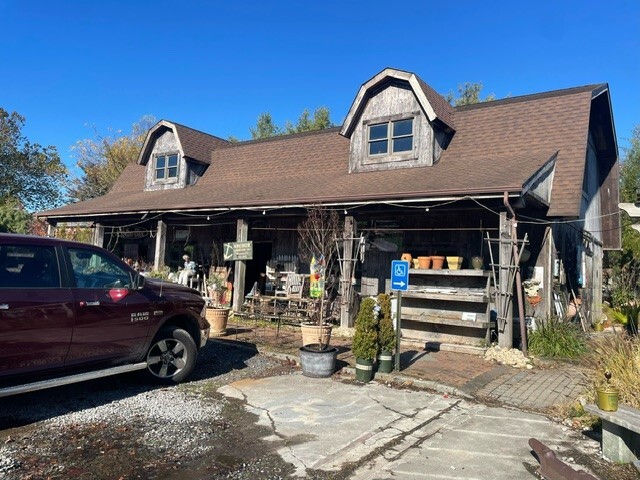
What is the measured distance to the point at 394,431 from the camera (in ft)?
16.6

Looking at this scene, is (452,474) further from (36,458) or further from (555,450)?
(36,458)

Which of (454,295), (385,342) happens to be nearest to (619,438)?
(385,342)

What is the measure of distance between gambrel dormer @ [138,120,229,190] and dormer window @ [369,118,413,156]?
25.3 ft

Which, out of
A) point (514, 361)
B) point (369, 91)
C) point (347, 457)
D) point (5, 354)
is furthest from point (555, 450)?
point (369, 91)

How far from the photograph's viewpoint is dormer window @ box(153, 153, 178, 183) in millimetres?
18703

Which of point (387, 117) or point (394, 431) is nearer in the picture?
point (394, 431)

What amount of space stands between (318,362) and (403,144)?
7.95 metres

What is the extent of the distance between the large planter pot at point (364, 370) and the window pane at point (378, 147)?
25.9ft

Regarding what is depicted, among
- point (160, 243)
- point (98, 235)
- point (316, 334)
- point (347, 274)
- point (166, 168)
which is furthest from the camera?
point (166, 168)

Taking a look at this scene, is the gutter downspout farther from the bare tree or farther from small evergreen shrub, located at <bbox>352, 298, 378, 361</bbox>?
the bare tree

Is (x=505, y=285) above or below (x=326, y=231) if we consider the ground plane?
below

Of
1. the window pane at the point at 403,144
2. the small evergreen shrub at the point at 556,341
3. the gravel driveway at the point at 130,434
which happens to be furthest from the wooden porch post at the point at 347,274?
the gravel driveway at the point at 130,434

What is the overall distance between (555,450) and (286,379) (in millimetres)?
3871

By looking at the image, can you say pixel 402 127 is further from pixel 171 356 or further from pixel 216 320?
pixel 171 356
